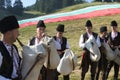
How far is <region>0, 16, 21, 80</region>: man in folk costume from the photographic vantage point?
4160 mm

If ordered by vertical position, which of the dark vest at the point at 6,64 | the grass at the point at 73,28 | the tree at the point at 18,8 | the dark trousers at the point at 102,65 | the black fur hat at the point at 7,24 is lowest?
the tree at the point at 18,8

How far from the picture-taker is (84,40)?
33.2 feet

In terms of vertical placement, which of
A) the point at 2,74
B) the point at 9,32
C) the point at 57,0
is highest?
the point at 9,32

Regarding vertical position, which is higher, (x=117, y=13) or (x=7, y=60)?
(x=7, y=60)

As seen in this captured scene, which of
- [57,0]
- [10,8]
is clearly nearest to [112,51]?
[10,8]

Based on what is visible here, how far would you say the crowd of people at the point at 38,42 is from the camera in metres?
4.22

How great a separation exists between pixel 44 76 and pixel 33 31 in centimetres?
1840

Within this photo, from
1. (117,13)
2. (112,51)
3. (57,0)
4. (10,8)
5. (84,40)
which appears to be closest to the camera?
(84,40)

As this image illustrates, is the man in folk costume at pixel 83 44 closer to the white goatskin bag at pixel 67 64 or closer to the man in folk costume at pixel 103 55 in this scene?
the man in folk costume at pixel 103 55

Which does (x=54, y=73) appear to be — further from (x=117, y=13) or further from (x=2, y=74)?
(x=117, y=13)

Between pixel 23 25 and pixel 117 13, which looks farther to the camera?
pixel 23 25

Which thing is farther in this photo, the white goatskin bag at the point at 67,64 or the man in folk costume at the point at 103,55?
the man in folk costume at the point at 103,55

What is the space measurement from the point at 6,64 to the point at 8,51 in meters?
0.16

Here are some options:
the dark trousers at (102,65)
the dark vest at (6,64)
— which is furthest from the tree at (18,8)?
the dark vest at (6,64)
